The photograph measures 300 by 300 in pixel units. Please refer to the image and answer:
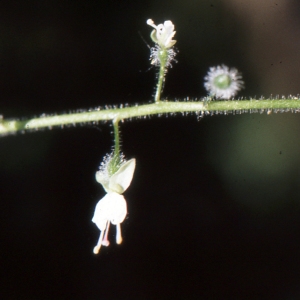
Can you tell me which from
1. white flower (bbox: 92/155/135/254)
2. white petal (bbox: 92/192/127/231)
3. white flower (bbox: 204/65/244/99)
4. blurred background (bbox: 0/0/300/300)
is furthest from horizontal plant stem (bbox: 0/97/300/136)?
blurred background (bbox: 0/0/300/300)

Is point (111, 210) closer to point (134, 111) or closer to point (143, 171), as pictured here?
point (134, 111)

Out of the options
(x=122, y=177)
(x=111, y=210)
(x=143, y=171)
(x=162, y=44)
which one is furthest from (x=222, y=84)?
(x=143, y=171)

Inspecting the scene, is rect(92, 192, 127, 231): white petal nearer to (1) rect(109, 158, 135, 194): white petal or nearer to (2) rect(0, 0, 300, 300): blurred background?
(1) rect(109, 158, 135, 194): white petal

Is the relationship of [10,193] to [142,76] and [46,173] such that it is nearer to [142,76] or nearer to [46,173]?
[46,173]

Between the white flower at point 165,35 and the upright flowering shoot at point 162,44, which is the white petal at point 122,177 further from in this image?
the white flower at point 165,35

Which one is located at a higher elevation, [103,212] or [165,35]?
[165,35]

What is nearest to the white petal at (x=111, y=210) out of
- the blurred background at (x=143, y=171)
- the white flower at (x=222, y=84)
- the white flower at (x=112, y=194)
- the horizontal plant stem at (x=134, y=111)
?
the white flower at (x=112, y=194)
